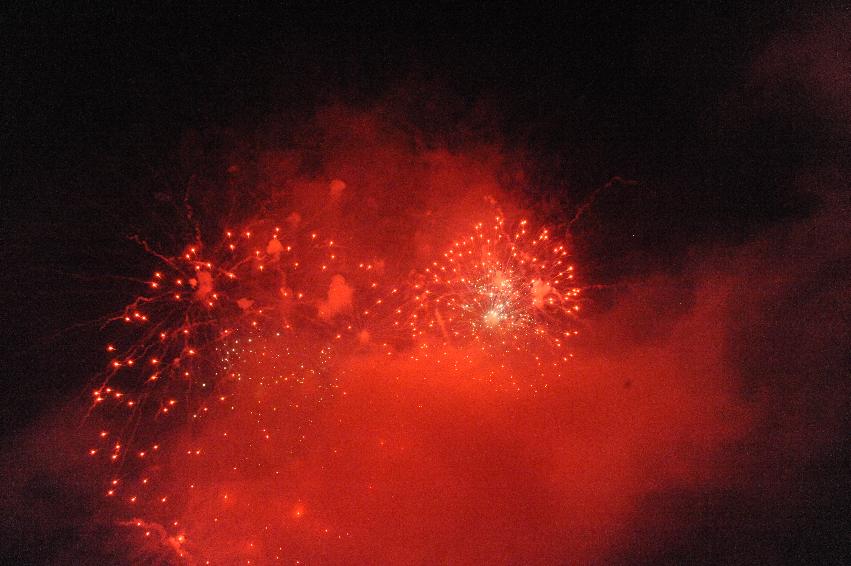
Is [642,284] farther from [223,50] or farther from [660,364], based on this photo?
[223,50]

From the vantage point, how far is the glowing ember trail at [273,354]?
Answer: 13.0 feet

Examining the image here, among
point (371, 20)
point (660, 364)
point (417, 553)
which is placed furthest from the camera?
point (660, 364)

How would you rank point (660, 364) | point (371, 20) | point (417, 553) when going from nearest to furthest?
point (417, 553)
point (371, 20)
point (660, 364)

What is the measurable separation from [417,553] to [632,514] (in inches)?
69.9

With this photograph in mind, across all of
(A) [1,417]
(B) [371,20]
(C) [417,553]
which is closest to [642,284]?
(C) [417,553]

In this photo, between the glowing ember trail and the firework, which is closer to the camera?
the glowing ember trail

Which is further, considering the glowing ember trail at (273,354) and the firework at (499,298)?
the firework at (499,298)

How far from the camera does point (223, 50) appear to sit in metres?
3.93

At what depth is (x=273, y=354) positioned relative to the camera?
14.5 ft

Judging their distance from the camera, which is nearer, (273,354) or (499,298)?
(273,354)

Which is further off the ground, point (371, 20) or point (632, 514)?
point (371, 20)

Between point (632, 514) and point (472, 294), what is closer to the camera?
point (632, 514)

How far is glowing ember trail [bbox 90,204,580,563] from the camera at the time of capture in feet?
13.0

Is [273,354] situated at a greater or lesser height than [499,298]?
lesser
